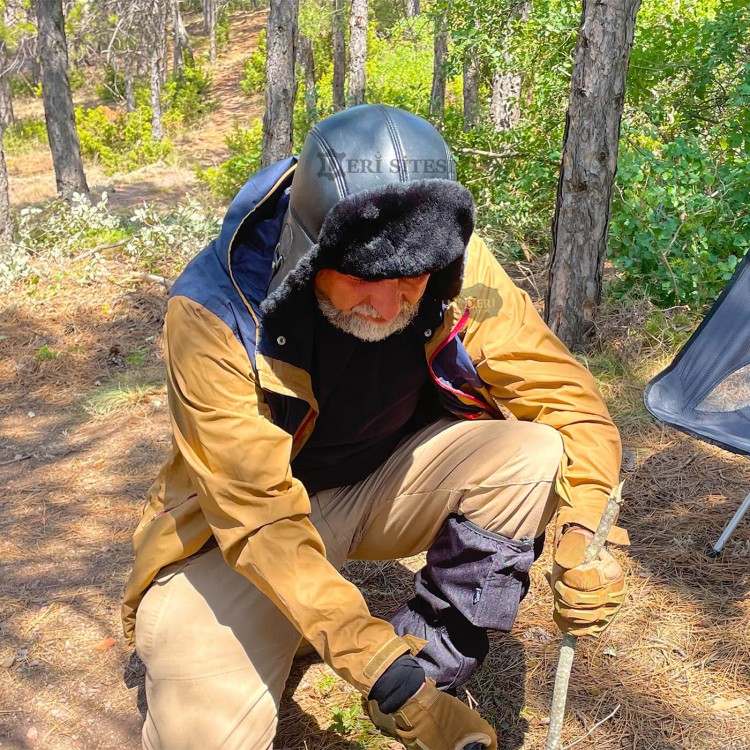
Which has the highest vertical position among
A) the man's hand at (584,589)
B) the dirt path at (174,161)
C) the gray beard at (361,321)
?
the gray beard at (361,321)

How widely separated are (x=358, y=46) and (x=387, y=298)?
12180 mm

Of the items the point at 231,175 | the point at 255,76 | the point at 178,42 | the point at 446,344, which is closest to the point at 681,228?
the point at 446,344

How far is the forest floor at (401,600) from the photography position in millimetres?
2215

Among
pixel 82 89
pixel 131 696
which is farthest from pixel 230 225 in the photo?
pixel 82 89

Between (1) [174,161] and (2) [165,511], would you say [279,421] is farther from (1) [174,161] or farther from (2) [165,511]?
(1) [174,161]

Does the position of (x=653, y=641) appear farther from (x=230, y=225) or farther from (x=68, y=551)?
(x=68, y=551)

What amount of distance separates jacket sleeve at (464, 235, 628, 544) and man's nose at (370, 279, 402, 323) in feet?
0.93

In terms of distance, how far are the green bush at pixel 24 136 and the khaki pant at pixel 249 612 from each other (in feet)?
68.1

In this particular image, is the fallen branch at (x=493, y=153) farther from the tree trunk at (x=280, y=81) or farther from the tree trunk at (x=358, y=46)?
the tree trunk at (x=358, y=46)

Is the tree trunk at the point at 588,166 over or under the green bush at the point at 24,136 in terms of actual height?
over

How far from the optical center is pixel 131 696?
7.89 ft

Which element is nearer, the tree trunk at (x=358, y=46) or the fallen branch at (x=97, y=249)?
the fallen branch at (x=97, y=249)

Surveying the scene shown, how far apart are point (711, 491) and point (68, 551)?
8.10 ft

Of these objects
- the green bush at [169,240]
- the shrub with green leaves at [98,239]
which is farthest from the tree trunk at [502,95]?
the green bush at [169,240]
